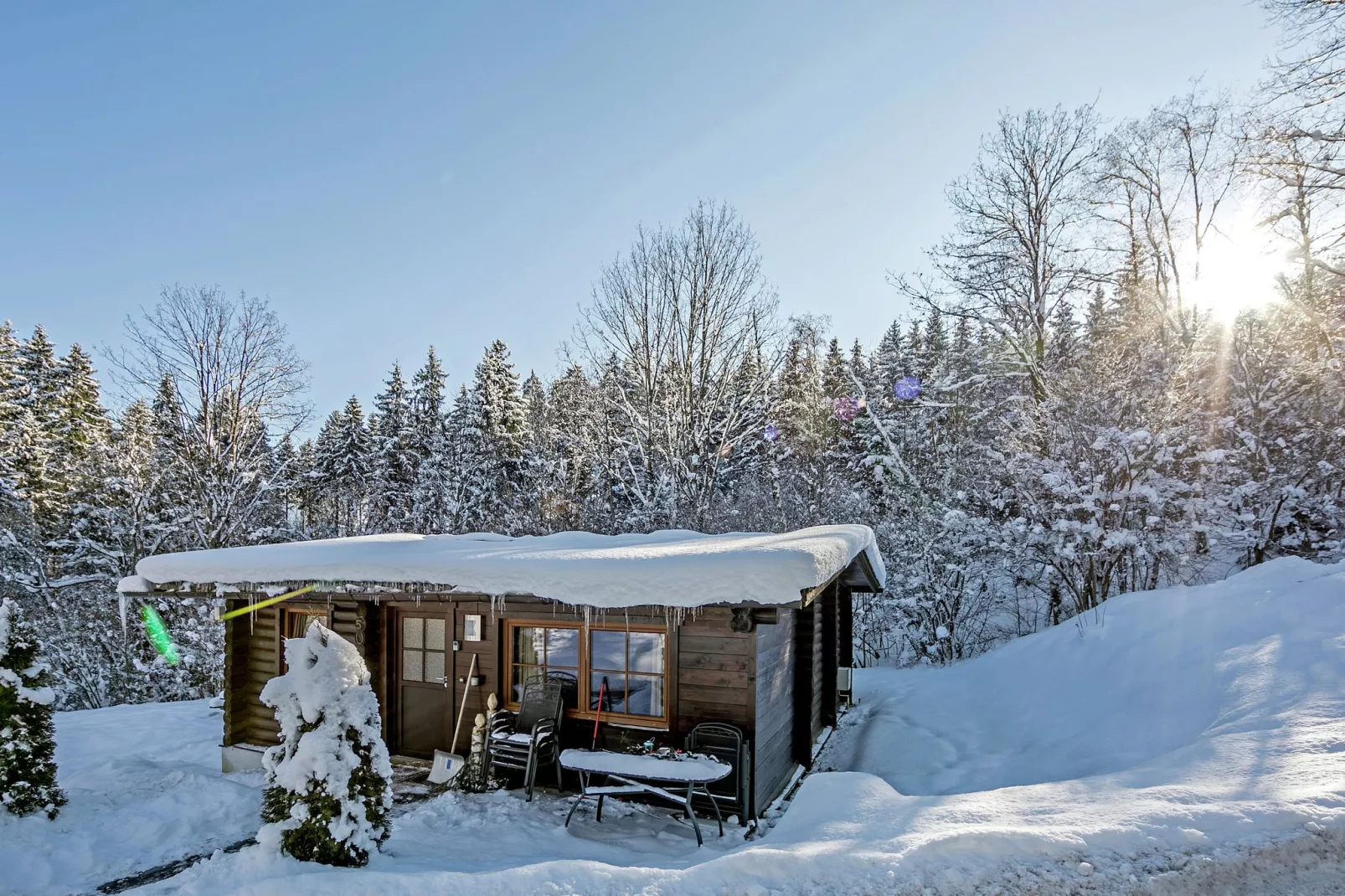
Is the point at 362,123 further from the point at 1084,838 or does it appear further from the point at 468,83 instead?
the point at 1084,838

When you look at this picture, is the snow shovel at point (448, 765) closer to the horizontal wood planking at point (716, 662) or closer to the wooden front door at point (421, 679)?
the wooden front door at point (421, 679)

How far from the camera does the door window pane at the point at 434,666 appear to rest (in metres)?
7.18

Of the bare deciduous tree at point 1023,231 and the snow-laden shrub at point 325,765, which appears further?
the bare deciduous tree at point 1023,231

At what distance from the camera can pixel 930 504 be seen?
13.7 m

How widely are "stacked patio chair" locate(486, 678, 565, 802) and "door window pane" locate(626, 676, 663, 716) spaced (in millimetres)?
709

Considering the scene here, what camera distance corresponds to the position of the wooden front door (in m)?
7.13

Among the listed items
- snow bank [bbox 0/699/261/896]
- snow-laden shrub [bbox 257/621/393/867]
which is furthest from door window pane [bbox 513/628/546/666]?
snow bank [bbox 0/699/261/896]

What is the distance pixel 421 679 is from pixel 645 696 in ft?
9.10

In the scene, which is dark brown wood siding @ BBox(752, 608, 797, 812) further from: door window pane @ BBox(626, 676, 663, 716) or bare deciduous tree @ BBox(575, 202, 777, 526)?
bare deciduous tree @ BBox(575, 202, 777, 526)

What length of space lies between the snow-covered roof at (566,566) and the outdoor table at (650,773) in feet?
4.37

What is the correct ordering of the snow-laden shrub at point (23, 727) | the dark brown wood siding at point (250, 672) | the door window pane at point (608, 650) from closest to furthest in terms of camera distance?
1. the snow-laden shrub at point (23, 727)
2. the door window pane at point (608, 650)
3. the dark brown wood siding at point (250, 672)

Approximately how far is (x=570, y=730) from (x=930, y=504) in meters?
9.83

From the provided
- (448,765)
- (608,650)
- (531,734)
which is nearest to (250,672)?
(448,765)

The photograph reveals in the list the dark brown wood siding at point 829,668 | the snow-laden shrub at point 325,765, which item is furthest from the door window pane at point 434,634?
the dark brown wood siding at point 829,668
